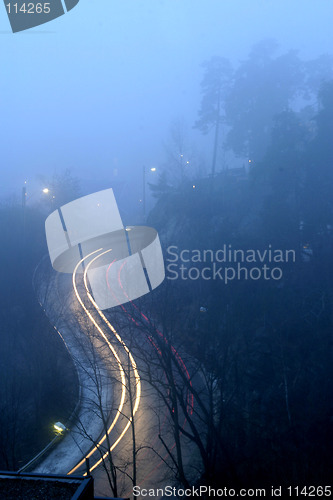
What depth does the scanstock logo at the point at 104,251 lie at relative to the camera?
2170 centimetres

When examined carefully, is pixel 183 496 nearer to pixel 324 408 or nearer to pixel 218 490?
pixel 218 490

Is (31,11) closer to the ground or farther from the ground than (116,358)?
farther from the ground

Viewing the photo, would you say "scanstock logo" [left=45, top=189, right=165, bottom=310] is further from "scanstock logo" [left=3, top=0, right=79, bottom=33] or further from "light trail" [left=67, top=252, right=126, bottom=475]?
"scanstock logo" [left=3, top=0, right=79, bottom=33]

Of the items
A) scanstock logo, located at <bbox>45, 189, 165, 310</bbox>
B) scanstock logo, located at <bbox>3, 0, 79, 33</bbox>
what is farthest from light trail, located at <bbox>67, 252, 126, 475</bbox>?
scanstock logo, located at <bbox>3, 0, 79, 33</bbox>

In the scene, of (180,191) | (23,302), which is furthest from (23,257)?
(180,191)

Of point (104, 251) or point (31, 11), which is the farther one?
point (104, 251)

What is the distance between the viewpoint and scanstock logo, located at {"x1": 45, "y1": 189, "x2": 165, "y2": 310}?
71.2 feet

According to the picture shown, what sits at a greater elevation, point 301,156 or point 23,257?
point 301,156

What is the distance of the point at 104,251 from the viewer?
32.2 m

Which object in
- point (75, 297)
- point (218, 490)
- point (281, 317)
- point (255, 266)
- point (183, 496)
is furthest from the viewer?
point (75, 297)

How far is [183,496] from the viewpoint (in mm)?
10820

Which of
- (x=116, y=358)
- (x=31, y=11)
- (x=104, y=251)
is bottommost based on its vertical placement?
(x=104, y=251)

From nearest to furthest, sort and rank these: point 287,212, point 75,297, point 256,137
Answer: point 287,212 < point 75,297 < point 256,137

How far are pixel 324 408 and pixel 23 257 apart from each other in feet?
99.7
